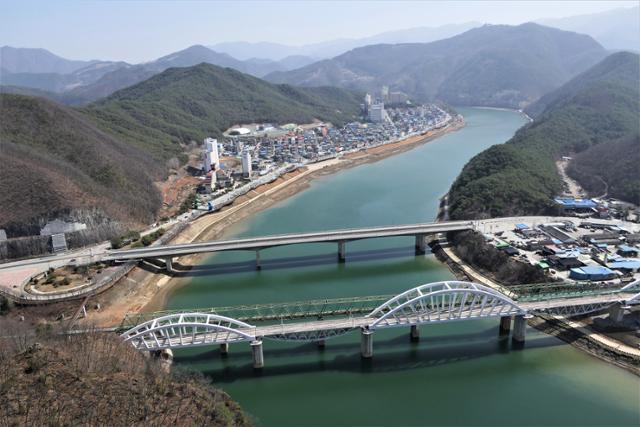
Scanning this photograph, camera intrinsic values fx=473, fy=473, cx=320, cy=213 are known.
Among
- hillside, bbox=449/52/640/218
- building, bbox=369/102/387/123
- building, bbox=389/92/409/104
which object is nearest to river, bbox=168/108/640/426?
hillside, bbox=449/52/640/218

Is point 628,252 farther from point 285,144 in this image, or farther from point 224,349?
point 285,144

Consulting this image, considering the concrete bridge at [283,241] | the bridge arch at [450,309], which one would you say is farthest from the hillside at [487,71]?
the bridge arch at [450,309]

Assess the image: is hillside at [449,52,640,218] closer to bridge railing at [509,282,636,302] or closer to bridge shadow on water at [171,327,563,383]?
bridge railing at [509,282,636,302]

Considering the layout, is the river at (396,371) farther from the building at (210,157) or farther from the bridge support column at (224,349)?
the building at (210,157)

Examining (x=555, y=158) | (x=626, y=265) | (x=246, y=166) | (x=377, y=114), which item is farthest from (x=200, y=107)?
(x=626, y=265)

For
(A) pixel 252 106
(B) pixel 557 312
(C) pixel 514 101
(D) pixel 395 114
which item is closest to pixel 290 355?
(B) pixel 557 312

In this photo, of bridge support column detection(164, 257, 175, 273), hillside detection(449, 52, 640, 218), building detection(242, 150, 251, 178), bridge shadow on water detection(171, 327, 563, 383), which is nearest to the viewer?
bridge shadow on water detection(171, 327, 563, 383)
